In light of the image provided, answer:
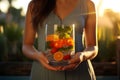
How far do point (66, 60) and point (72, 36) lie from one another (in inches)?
5.9

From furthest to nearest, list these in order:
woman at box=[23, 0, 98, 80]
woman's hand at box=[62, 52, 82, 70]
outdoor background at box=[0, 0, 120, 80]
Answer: outdoor background at box=[0, 0, 120, 80]
woman at box=[23, 0, 98, 80]
woman's hand at box=[62, 52, 82, 70]

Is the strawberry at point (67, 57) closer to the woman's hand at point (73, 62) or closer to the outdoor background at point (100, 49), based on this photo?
the woman's hand at point (73, 62)

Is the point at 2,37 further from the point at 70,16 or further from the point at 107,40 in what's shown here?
the point at 70,16

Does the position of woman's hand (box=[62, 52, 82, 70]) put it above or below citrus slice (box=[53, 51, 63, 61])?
below

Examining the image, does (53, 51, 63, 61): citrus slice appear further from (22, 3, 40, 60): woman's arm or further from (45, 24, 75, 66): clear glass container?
(22, 3, 40, 60): woman's arm

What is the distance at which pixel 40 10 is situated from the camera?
2.46 m

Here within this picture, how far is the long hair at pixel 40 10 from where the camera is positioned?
7.91 ft

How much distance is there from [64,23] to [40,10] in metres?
0.17

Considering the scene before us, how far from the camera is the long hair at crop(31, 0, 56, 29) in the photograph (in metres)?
2.41

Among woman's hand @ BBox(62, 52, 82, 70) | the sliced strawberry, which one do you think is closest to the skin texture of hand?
woman's hand @ BBox(62, 52, 82, 70)

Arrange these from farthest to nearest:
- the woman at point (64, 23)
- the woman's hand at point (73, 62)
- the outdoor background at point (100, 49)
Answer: the outdoor background at point (100, 49)
the woman at point (64, 23)
the woman's hand at point (73, 62)

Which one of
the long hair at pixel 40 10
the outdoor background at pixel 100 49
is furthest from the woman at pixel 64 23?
the outdoor background at pixel 100 49

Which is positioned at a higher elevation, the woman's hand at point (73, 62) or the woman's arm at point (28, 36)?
the woman's arm at point (28, 36)

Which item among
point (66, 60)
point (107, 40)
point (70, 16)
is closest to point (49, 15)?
point (70, 16)
